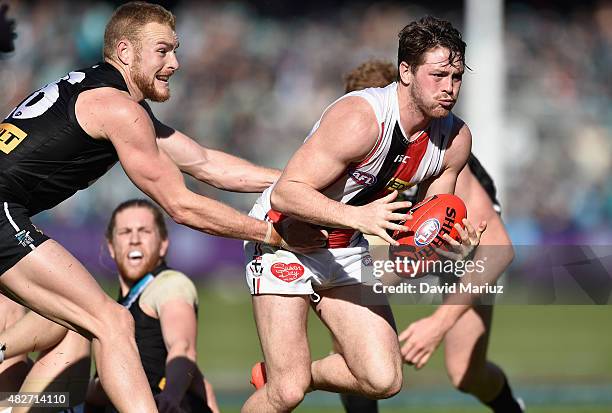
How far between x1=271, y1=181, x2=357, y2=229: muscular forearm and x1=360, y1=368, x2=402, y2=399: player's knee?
94 centimetres

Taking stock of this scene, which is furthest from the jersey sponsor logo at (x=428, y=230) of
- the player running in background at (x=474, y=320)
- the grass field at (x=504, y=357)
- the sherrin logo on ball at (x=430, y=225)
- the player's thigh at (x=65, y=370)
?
the grass field at (x=504, y=357)

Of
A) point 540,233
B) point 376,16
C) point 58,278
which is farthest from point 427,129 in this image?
point 376,16

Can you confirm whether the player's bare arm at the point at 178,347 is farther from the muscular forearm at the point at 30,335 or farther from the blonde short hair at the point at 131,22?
→ the blonde short hair at the point at 131,22

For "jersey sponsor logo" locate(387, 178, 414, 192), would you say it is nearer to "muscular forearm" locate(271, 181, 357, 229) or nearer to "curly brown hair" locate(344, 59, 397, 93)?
"muscular forearm" locate(271, 181, 357, 229)

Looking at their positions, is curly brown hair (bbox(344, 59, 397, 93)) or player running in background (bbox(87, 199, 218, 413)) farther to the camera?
curly brown hair (bbox(344, 59, 397, 93))

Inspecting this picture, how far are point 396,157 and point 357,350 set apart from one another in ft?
3.65

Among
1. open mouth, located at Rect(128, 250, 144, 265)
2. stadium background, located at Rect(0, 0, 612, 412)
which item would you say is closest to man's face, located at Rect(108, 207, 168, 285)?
open mouth, located at Rect(128, 250, 144, 265)

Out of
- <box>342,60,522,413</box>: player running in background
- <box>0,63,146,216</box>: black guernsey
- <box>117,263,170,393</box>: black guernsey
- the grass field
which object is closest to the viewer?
<box>0,63,146,216</box>: black guernsey

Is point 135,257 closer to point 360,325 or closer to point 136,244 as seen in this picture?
point 136,244

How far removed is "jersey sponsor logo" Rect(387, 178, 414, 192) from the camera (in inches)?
235

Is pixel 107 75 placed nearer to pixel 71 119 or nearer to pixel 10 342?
pixel 71 119

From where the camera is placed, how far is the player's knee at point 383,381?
587cm

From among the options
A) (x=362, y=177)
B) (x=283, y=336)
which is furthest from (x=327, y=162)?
(x=283, y=336)

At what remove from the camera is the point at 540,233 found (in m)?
18.8
